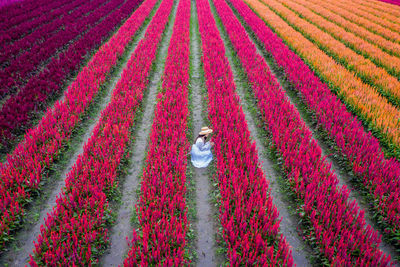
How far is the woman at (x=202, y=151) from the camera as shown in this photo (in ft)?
18.9

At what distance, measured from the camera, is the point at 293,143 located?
5859 mm

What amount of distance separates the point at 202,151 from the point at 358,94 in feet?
18.9

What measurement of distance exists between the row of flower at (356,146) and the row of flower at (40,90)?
27.7ft

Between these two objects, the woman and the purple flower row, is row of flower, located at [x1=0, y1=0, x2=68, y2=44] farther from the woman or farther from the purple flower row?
the woman

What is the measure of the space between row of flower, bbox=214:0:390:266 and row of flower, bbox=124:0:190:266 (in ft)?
7.37

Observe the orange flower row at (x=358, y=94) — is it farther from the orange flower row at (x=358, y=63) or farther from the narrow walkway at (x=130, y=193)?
the narrow walkway at (x=130, y=193)

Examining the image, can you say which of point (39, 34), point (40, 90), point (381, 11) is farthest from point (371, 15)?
point (39, 34)

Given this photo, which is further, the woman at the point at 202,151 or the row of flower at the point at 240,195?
the woman at the point at 202,151

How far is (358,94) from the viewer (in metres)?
7.89

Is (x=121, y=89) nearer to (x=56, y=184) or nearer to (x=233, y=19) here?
(x=56, y=184)

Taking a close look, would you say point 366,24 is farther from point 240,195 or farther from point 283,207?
point 240,195

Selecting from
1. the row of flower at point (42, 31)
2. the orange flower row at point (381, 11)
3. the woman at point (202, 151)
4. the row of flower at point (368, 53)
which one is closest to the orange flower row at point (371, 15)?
the orange flower row at point (381, 11)

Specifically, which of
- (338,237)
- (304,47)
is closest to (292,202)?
(338,237)

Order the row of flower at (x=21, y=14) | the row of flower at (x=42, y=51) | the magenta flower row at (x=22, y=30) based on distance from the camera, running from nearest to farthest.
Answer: the row of flower at (x=42, y=51) < the magenta flower row at (x=22, y=30) < the row of flower at (x=21, y=14)
